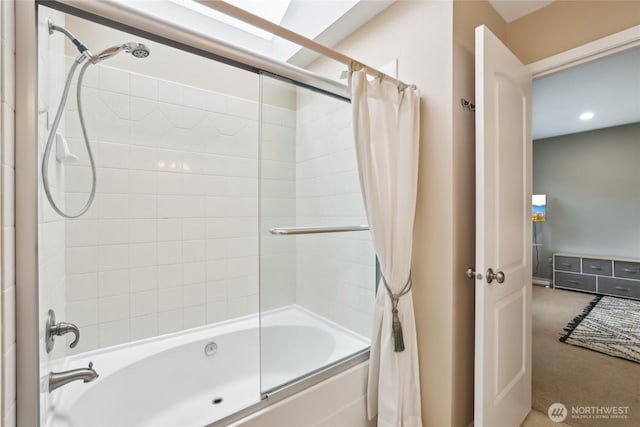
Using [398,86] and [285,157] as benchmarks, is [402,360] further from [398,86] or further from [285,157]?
[398,86]

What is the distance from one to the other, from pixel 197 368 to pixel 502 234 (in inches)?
77.6

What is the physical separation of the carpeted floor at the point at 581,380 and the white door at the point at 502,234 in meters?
0.39

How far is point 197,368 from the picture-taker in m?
1.83

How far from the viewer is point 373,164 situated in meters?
1.35

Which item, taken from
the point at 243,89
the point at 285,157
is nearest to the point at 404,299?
the point at 285,157

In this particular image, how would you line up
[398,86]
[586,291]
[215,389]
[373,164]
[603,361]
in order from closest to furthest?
[373,164] < [398,86] < [215,389] < [603,361] < [586,291]

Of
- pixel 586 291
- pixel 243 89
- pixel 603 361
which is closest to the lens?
pixel 243 89

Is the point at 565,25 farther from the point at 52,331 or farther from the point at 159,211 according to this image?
the point at 52,331

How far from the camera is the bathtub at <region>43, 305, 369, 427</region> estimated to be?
4.58ft

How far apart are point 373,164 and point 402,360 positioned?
3.23ft

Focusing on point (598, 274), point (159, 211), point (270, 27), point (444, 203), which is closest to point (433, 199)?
point (444, 203)

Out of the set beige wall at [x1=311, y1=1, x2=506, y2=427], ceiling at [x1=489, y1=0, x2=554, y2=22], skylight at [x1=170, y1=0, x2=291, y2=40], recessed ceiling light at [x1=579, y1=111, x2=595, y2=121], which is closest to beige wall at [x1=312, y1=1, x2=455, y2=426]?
beige wall at [x1=311, y1=1, x2=506, y2=427]

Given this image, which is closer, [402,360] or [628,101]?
[402,360]

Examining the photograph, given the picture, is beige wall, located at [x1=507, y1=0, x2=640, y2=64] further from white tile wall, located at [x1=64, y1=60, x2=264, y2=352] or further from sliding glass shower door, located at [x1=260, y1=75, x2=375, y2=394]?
white tile wall, located at [x1=64, y1=60, x2=264, y2=352]
